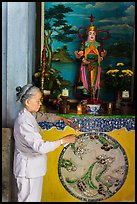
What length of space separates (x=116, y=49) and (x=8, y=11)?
1496mm

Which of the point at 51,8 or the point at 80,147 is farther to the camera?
the point at 51,8

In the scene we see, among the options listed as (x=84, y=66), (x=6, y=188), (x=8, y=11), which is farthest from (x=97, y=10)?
(x=6, y=188)

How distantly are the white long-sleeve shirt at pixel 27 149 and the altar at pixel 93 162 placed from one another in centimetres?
78

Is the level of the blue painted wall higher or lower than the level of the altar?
higher

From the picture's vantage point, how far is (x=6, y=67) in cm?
385

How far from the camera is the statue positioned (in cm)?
432

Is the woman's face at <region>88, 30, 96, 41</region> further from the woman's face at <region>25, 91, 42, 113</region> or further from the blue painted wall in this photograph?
the woman's face at <region>25, 91, 42, 113</region>

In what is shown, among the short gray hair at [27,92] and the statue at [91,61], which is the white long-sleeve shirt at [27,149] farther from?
the statue at [91,61]

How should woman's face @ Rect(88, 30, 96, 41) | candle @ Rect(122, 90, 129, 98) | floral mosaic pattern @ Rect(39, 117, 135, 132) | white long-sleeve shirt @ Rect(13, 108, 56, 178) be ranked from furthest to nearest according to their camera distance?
woman's face @ Rect(88, 30, 96, 41), candle @ Rect(122, 90, 129, 98), floral mosaic pattern @ Rect(39, 117, 135, 132), white long-sleeve shirt @ Rect(13, 108, 56, 178)

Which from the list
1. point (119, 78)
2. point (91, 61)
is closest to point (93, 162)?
point (119, 78)

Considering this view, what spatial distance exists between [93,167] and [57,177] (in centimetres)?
38

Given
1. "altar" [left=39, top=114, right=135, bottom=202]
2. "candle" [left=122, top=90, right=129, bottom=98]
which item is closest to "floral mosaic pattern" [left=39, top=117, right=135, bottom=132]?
"altar" [left=39, top=114, right=135, bottom=202]

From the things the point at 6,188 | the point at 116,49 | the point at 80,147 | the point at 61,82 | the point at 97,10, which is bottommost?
the point at 6,188

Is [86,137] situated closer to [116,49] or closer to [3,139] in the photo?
[3,139]
